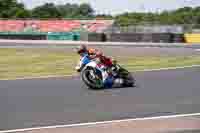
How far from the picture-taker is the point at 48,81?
14680mm

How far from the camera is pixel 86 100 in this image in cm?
1114

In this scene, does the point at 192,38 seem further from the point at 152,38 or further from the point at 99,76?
the point at 99,76

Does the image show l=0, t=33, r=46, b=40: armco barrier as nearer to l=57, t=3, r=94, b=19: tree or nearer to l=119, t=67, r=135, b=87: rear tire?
l=119, t=67, r=135, b=87: rear tire

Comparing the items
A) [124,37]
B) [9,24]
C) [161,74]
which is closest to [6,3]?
[9,24]

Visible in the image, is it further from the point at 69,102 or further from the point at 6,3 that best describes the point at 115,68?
the point at 6,3

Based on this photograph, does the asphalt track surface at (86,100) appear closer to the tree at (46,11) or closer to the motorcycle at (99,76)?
the motorcycle at (99,76)

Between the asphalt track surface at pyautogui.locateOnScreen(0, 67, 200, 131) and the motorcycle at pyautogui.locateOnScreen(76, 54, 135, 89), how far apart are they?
0.26m

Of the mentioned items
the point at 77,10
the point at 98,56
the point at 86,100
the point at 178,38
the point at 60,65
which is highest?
the point at 77,10

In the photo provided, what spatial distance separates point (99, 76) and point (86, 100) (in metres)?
1.90

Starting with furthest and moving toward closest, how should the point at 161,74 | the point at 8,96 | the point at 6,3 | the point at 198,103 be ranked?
the point at 6,3
the point at 161,74
the point at 8,96
the point at 198,103

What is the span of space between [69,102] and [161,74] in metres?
5.58

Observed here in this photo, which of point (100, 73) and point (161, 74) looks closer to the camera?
point (100, 73)

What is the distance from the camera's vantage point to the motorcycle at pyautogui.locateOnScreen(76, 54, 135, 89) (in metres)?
12.7

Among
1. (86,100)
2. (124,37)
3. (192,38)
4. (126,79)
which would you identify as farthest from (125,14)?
(86,100)
